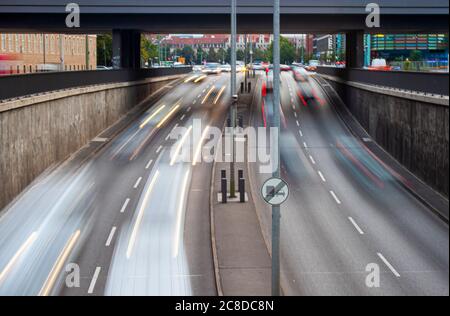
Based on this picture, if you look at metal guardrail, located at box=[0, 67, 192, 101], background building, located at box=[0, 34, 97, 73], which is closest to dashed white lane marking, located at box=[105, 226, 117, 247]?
metal guardrail, located at box=[0, 67, 192, 101]

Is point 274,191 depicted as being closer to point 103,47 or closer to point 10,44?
point 10,44

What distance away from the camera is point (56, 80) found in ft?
148

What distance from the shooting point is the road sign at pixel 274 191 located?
20312 millimetres

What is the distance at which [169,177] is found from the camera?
41.2 meters

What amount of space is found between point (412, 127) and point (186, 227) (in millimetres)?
15168

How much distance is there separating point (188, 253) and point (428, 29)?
41980mm

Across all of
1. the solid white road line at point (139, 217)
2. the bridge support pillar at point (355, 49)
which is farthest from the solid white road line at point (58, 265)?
the bridge support pillar at point (355, 49)

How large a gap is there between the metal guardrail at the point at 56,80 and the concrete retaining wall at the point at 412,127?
19.2 metres

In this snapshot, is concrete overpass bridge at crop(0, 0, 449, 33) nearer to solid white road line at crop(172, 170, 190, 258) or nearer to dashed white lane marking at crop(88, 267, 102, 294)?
solid white road line at crop(172, 170, 190, 258)

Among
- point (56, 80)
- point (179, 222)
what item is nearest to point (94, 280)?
point (179, 222)

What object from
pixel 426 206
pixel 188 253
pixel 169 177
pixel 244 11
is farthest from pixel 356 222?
pixel 244 11

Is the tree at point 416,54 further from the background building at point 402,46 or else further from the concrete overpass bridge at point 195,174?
the concrete overpass bridge at point 195,174

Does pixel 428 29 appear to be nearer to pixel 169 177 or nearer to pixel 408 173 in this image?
pixel 408 173

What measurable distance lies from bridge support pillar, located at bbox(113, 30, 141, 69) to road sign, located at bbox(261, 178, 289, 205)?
4771cm
